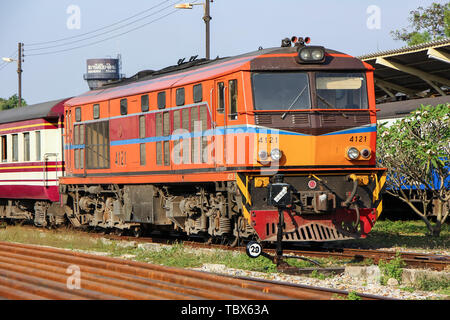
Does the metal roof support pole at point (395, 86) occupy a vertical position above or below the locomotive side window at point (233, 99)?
above

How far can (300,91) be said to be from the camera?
13383mm

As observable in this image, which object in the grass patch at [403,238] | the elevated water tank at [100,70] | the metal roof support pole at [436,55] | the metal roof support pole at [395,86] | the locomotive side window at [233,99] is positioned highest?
the elevated water tank at [100,70]

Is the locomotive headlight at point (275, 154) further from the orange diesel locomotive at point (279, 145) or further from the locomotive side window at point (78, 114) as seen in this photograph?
the locomotive side window at point (78, 114)

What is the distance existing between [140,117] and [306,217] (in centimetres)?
559

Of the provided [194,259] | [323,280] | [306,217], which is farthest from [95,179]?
[323,280]

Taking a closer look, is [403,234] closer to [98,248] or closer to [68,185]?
[98,248]

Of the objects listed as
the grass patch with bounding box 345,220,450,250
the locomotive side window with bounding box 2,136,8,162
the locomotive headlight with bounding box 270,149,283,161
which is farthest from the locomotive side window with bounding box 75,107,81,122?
the locomotive headlight with bounding box 270,149,283,161

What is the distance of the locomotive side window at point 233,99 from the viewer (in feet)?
44.3

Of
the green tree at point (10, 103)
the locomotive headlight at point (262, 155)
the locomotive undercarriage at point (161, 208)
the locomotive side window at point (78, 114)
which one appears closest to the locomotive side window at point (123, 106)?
the locomotive undercarriage at point (161, 208)

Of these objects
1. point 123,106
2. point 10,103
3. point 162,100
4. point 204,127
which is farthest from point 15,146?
point 10,103

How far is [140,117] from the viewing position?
669 inches

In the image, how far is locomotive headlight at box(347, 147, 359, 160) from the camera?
13.5m

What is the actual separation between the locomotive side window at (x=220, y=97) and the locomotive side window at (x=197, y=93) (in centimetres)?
74
